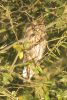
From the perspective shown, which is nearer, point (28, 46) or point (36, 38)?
point (28, 46)

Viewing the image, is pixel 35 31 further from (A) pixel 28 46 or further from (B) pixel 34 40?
(A) pixel 28 46

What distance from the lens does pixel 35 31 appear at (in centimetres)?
219

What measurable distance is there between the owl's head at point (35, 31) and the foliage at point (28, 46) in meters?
0.03

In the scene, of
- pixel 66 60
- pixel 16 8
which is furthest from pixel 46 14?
pixel 66 60

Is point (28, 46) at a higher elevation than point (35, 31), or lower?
lower

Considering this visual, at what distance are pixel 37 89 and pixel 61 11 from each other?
17.8 inches

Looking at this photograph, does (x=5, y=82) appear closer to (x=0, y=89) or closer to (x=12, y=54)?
(x=0, y=89)

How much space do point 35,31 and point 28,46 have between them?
1.20 ft

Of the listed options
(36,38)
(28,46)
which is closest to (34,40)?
(36,38)

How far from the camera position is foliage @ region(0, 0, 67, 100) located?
189 centimetres

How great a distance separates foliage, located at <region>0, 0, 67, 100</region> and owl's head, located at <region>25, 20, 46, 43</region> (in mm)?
34

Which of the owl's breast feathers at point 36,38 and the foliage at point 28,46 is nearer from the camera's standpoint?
the foliage at point 28,46

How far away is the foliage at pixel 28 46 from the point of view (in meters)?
1.89

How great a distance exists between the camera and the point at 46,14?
2.12 meters
